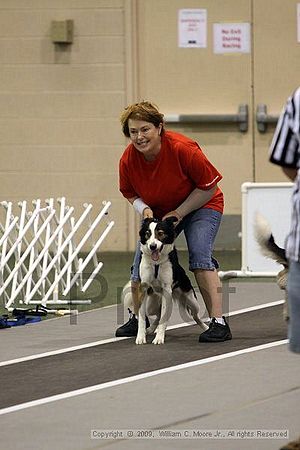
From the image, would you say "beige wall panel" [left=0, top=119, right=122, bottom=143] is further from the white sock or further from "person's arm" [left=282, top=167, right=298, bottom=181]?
"person's arm" [left=282, top=167, right=298, bottom=181]

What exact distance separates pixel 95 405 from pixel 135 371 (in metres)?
0.88

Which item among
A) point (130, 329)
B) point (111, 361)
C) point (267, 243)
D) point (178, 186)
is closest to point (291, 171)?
point (267, 243)

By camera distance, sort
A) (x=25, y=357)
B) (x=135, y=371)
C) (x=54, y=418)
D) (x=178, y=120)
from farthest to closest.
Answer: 1. (x=178, y=120)
2. (x=25, y=357)
3. (x=135, y=371)
4. (x=54, y=418)

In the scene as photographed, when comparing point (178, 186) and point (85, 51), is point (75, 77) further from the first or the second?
point (178, 186)

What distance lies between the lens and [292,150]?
4277 mm

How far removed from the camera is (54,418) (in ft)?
17.9

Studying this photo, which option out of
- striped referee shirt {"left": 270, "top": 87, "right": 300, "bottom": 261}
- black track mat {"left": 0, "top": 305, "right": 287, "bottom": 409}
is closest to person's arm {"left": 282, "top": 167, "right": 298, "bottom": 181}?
striped referee shirt {"left": 270, "top": 87, "right": 300, "bottom": 261}

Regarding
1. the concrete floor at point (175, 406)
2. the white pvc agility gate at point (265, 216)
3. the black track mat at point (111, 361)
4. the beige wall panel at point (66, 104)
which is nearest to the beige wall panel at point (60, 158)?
the beige wall panel at point (66, 104)

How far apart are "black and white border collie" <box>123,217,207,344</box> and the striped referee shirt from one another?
2.94 m

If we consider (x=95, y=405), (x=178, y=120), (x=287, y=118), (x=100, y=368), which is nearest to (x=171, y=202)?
(x=100, y=368)

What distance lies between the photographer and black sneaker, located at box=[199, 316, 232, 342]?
749 centimetres

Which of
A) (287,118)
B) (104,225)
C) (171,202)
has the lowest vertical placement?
(104,225)

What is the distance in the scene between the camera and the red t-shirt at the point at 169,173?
290 inches

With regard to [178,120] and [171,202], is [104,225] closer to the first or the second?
[178,120]
